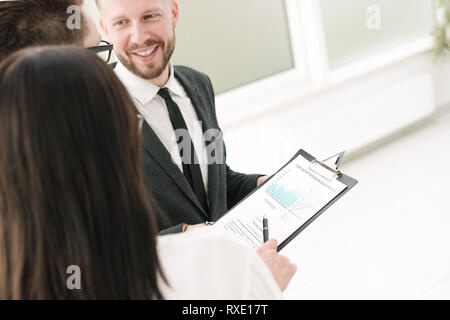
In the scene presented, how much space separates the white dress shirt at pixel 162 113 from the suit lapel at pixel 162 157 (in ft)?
0.17

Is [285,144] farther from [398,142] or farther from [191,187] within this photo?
[191,187]

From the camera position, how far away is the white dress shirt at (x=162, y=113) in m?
1.62

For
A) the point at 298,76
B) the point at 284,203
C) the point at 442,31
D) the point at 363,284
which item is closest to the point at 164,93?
the point at 284,203

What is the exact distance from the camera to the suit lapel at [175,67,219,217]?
1641 millimetres

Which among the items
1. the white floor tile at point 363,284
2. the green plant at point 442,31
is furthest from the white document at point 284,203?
the green plant at point 442,31

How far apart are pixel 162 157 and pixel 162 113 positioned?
18 centimetres

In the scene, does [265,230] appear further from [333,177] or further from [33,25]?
[33,25]

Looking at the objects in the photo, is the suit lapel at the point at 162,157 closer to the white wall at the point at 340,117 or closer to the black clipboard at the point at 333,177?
the black clipboard at the point at 333,177

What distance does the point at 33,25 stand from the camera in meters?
1.19

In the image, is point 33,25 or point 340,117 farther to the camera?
point 340,117

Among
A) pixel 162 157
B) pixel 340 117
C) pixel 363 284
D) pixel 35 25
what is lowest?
pixel 363 284
